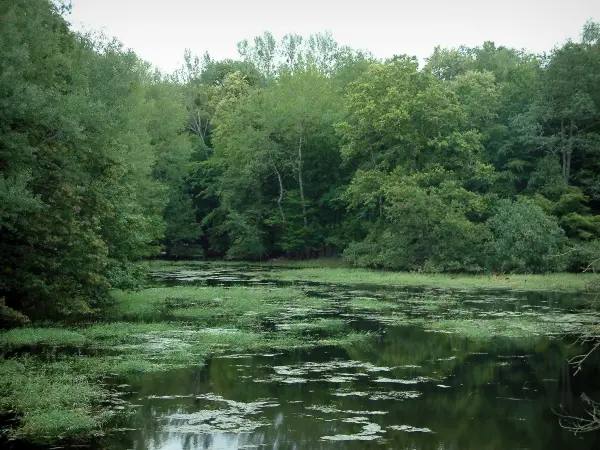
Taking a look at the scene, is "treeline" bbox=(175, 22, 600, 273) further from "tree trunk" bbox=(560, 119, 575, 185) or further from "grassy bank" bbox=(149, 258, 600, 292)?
"grassy bank" bbox=(149, 258, 600, 292)

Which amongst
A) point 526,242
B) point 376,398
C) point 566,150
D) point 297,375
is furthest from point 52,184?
point 566,150

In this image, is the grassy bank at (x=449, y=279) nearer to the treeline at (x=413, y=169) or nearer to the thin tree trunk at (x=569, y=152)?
the treeline at (x=413, y=169)

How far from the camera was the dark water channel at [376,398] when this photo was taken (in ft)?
44.9

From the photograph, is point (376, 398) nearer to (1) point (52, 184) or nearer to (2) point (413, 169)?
(1) point (52, 184)

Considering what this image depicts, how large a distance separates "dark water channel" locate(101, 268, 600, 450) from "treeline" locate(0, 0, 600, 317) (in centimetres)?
752

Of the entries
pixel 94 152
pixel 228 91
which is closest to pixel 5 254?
pixel 94 152

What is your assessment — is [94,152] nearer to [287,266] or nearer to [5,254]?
[5,254]

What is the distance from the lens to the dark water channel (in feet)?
44.9

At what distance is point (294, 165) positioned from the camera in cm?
6725

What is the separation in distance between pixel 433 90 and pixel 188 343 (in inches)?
1556

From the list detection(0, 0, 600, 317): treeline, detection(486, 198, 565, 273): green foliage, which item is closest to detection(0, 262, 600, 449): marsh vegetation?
detection(0, 0, 600, 317): treeline

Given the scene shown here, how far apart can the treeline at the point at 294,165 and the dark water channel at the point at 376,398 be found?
24.7 feet

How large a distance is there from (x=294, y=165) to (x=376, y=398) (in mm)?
51538

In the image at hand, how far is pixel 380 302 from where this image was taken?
3456 centimetres
